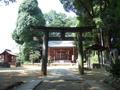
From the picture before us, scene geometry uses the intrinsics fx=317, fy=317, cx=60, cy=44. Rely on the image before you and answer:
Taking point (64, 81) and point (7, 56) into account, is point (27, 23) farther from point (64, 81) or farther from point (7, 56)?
point (64, 81)

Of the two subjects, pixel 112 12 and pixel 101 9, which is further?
pixel 101 9

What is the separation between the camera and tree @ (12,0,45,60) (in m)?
48.9

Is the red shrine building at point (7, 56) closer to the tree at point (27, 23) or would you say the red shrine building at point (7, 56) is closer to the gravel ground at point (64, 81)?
the tree at point (27, 23)

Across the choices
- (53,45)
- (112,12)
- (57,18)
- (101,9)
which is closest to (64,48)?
(53,45)

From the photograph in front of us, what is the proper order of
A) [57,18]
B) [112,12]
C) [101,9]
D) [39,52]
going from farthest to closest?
[57,18]
[39,52]
[101,9]
[112,12]

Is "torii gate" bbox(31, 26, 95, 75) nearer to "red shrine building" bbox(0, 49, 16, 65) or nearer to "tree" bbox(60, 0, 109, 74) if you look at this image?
"tree" bbox(60, 0, 109, 74)

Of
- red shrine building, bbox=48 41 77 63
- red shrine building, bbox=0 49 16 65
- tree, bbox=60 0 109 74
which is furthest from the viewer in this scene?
red shrine building, bbox=0 49 16 65

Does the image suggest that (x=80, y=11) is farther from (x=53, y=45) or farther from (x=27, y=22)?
(x=53, y=45)

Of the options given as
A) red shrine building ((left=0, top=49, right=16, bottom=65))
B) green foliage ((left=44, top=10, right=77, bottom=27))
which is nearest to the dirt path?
red shrine building ((left=0, top=49, right=16, bottom=65))

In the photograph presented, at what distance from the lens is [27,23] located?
49.2 metres

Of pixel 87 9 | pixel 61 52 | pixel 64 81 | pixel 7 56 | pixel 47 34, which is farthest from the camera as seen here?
pixel 7 56

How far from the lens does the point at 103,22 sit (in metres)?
26.1

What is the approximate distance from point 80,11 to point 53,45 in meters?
23.0

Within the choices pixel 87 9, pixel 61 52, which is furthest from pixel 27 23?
pixel 87 9
